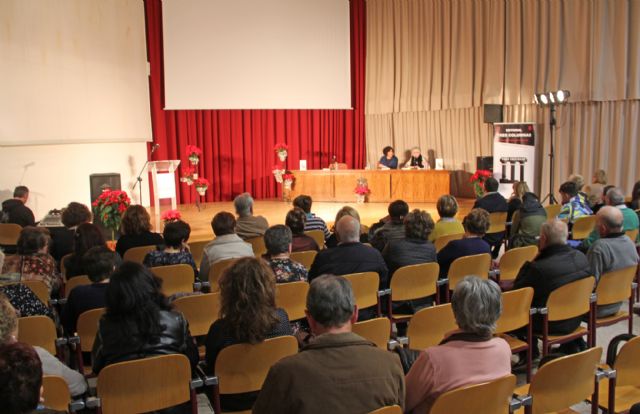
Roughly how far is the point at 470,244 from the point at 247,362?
8.64ft

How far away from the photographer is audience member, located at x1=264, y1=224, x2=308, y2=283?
4168 millimetres

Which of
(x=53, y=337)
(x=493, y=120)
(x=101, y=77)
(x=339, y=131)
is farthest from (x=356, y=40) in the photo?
(x=53, y=337)

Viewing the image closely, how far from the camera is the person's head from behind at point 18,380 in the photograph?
6.15ft

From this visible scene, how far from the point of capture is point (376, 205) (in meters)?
12.7

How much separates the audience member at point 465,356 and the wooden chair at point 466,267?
2.18 m

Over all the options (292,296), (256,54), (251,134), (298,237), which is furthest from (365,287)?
(251,134)

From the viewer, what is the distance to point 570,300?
13.4 feet

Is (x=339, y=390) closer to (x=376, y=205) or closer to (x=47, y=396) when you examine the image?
(x=47, y=396)

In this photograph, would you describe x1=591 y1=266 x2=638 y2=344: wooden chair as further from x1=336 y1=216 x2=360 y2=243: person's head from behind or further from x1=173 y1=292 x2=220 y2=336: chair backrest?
x1=173 y1=292 x2=220 y2=336: chair backrest

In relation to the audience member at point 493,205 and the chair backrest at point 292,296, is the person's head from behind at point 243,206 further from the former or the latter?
the audience member at point 493,205

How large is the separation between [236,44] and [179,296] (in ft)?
33.2

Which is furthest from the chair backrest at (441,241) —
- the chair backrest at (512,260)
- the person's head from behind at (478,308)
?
the person's head from behind at (478,308)

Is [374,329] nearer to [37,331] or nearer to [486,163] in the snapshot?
[37,331]

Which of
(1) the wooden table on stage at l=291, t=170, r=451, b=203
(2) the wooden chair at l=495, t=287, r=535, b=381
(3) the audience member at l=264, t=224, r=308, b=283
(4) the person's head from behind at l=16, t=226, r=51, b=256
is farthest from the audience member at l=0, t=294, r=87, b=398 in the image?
(1) the wooden table on stage at l=291, t=170, r=451, b=203
